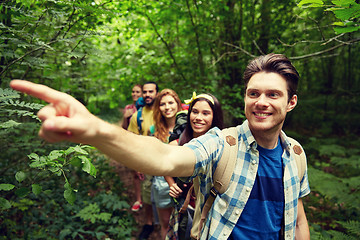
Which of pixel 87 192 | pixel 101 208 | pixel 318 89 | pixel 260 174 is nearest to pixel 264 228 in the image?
pixel 260 174

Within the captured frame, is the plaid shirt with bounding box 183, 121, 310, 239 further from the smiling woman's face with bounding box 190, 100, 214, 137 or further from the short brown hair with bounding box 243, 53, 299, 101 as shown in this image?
the smiling woman's face with bounding box 190, 100, 214, 137

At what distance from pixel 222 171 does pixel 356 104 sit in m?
10.5

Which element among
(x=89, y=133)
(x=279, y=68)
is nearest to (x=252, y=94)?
(x=279, y=68)

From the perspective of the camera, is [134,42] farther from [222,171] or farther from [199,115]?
[222,171]

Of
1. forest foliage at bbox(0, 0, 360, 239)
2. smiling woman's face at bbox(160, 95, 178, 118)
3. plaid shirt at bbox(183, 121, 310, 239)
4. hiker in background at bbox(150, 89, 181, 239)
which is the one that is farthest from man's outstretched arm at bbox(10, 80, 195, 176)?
smiling woman's face at bbox(160, 95, 178, 118)

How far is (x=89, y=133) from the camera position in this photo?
0.78 meters

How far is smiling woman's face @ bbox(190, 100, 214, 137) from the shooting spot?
8.26ft

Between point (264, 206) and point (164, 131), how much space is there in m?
2.39

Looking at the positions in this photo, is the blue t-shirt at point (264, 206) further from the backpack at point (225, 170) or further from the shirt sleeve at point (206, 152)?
the shirt sleeve at point (206, 152)

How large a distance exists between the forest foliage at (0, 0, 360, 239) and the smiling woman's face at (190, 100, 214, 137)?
121 centimetres

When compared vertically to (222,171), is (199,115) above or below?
above

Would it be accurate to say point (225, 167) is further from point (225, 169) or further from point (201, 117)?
point (201, 117)

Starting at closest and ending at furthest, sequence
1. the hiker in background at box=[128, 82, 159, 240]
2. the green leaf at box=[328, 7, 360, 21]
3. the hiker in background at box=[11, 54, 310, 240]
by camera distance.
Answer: the green leaf at box=[328, 7, 360, 21] → the hiker in background at box=[11, 54, 310, 240] → the hiker in background at box=[128, 82, 159, 240]

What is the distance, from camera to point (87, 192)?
14.9 ft
